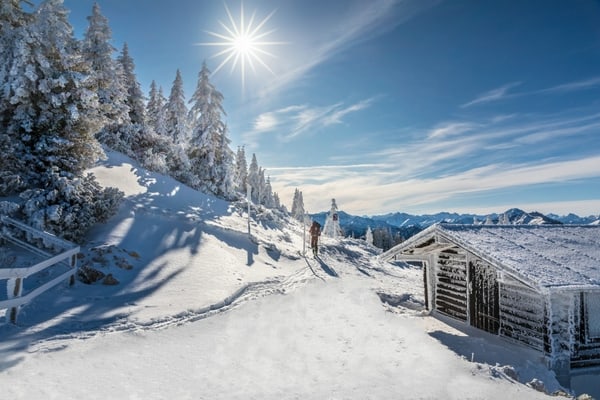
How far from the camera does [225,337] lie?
26.5 feet

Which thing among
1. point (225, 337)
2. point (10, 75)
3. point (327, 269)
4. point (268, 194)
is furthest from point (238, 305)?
point (268, 194)

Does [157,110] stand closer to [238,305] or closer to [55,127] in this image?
[55,127]

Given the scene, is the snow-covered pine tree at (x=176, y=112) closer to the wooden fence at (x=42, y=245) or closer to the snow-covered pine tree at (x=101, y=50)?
the snow-covered pine tree at (x=101, y=50)

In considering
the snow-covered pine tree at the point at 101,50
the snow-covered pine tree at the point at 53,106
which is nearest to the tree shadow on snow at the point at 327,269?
the snow-covered pine tree at the point at 53,106

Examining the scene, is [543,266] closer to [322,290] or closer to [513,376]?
[513,376]

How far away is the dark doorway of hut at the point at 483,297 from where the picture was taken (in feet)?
35.6

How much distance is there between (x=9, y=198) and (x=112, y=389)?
11.5m

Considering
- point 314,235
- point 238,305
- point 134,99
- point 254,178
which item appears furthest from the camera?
point 254,178

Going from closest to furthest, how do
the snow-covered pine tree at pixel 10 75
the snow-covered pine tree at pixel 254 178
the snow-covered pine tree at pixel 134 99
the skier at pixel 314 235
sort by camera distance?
the snow-covered pine tree at pixel 10 75 < the skier at pixel 314 235 < the snow-covered pine tree at pixel 134 99 < the snow-covered pine tree at pixel 254 178

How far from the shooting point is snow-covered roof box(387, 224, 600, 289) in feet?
28.0

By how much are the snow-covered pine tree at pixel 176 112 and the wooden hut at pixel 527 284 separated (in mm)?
39969

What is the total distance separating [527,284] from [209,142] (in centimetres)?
3054

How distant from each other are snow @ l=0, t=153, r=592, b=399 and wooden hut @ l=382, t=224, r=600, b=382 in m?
0.73

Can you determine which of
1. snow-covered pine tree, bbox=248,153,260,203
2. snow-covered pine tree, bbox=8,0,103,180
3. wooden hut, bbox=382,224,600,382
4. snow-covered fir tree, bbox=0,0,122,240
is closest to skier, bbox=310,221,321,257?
wooden hut, bbox=382,224,600,382
